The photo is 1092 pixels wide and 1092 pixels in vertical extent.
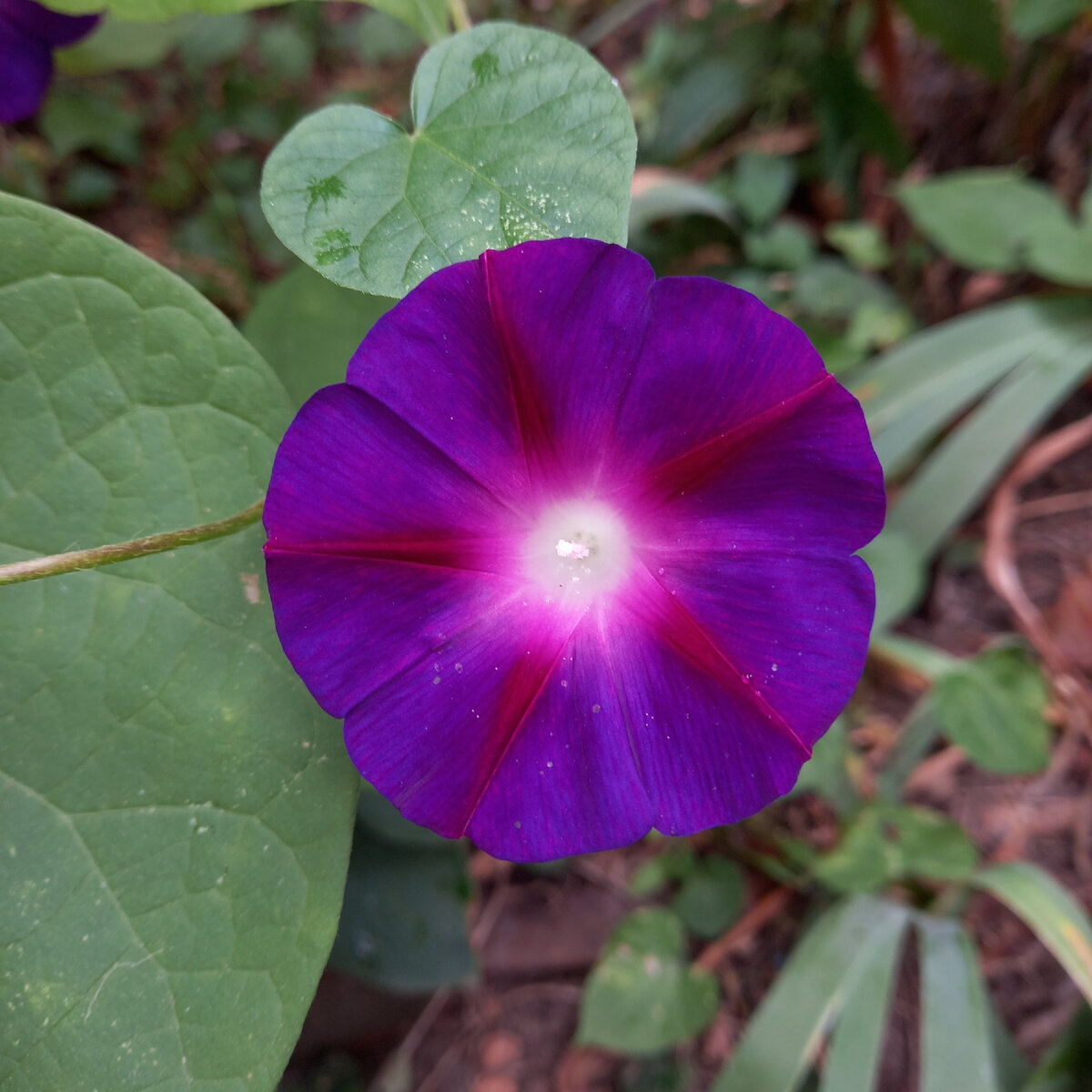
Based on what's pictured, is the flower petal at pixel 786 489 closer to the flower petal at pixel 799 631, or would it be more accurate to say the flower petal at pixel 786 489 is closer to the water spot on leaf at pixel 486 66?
the flower petal at pixel 799 631

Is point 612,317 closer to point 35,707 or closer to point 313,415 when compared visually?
point 313,415

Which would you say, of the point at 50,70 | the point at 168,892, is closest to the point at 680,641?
the point at 168,892

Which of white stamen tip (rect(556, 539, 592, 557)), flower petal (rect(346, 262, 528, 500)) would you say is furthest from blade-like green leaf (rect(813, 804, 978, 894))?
flower petal (rect(346, 262, 528, 500))

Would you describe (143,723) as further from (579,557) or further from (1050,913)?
(1050,913)

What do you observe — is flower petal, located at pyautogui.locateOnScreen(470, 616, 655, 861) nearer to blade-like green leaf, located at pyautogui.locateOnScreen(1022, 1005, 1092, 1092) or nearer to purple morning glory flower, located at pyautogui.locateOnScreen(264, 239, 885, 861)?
purple morning glory flower, located at pyautogui.locateOnScreen(264, 239, 885, 861)

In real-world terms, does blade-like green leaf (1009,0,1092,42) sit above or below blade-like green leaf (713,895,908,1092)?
above

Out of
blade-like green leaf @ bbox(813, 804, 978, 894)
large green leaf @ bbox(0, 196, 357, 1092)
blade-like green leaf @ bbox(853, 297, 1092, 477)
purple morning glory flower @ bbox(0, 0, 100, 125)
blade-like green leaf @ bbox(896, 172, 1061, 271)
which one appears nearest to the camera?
large green leaf @ bbox(0, 196, 357, 1092)
